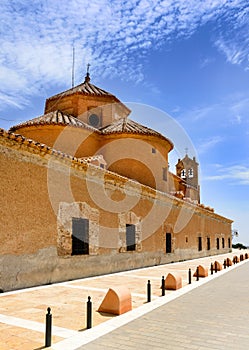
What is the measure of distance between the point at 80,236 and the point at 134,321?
651 cm

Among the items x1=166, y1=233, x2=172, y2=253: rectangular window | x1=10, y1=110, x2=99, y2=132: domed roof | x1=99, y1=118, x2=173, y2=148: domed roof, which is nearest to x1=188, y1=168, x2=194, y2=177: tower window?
x1=99, y1=118, x2=173, y2=148: domed roof

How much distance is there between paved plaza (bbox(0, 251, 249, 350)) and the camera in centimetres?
485

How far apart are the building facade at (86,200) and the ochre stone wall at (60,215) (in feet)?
0.10

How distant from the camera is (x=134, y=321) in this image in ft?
19.8

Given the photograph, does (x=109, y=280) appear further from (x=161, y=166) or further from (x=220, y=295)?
(x=161, y=166)

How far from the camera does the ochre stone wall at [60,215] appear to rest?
365 inches

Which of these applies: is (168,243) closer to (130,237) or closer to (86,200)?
(130,237)

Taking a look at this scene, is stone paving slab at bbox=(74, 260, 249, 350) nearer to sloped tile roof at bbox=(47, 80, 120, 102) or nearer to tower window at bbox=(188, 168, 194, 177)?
sloped tile roof at bbox=(47, 80, 120, 102)

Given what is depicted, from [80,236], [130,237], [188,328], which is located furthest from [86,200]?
[188,328]

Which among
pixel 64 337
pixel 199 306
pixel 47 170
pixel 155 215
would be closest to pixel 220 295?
pixel 199 306

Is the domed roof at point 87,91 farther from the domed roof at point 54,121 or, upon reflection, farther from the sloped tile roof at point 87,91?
the domed roof at point 54,121

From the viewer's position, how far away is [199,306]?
297 inches

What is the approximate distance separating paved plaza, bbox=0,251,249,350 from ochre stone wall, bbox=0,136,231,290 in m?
1.14

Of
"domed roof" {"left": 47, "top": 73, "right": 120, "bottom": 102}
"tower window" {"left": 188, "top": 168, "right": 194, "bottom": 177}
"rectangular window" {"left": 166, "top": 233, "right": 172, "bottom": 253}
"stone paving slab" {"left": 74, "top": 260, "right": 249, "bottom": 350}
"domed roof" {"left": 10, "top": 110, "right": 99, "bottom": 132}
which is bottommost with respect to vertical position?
Answer: "stone paving slab" {"left": 74, "top": 260, "right": 249, "bottom": 350}
